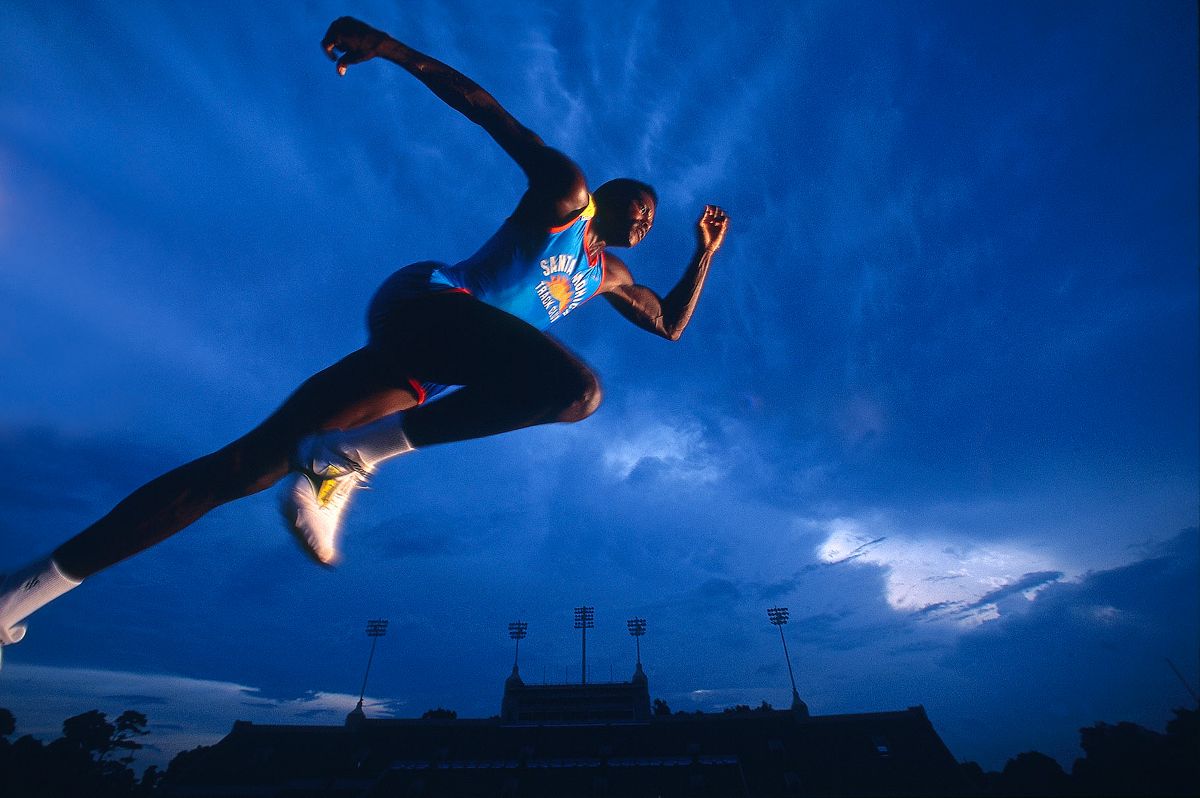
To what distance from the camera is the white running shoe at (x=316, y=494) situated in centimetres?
207

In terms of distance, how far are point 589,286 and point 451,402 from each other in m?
1.14

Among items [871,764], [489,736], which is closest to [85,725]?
[489,736]

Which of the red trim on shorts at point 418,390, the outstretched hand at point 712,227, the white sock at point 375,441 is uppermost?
the outstretched hand at point 712,227

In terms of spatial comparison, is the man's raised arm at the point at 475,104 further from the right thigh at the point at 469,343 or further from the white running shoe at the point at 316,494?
the white running shoe at the point at 316,494

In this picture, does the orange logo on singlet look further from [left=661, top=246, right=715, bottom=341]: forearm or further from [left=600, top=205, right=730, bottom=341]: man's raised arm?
[left=661, top=246, right=715, bottom=341]: forearm

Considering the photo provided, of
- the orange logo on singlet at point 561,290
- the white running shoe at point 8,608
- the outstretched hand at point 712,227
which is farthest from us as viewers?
the outstretched hand at point 712,227

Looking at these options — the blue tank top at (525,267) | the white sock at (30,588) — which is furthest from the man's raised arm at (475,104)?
the white sock at (30,588)

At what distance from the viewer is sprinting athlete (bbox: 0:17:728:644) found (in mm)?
1812

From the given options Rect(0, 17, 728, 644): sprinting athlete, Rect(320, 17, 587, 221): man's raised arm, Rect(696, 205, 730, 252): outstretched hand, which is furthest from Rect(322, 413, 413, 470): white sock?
Rect(696, 205, 730, 252): outstretched hand

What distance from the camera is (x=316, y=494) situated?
2.17 m

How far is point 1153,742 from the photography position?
15461 mm

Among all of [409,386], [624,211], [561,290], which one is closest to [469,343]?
[409,386]

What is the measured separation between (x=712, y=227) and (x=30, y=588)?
4024mm

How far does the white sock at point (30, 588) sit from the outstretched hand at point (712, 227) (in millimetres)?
3792
